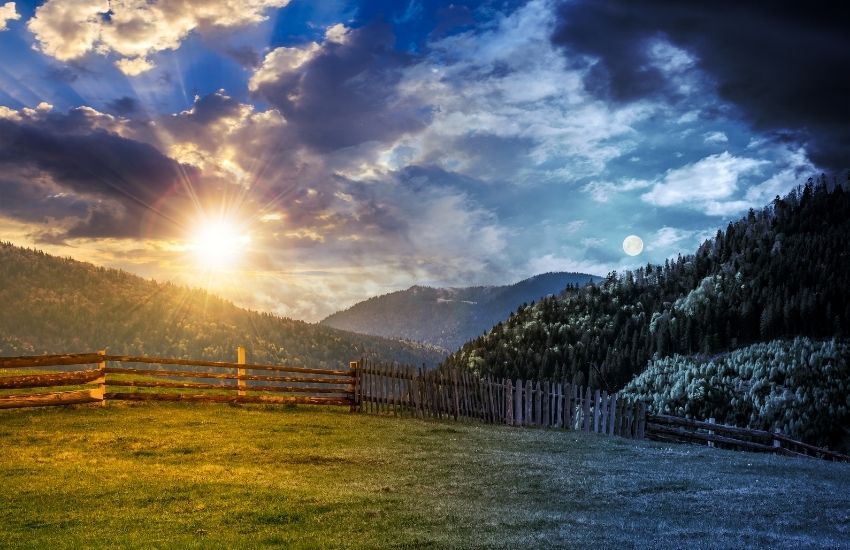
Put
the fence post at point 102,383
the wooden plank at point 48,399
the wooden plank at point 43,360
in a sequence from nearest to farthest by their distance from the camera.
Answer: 1. the wooden plank at point 43,360
2. the wooden plank at point 48,399
3. the fence post at point 102,383

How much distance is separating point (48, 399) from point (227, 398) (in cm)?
676

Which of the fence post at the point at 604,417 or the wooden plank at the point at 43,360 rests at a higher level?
the wooden plank at the point at 43,360

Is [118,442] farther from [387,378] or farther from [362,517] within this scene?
[387,378]

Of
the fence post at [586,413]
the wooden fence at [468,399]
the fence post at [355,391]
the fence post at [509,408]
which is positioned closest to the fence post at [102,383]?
the fence post at [355,391]

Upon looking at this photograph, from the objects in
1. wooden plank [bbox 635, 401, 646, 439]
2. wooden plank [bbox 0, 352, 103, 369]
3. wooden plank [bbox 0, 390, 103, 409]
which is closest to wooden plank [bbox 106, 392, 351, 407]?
wooden plank [bbox 0, 390, 103, 409]

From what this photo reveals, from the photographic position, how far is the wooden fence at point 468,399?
3253 cm

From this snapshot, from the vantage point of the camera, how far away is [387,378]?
3250 cm

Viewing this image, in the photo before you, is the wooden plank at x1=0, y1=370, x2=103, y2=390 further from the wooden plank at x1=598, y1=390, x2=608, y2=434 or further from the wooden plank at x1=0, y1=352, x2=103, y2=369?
Answer: the wooden plank at x1=598, y1=390, x2=608, y2=434

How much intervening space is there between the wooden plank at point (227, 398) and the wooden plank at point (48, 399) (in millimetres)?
862

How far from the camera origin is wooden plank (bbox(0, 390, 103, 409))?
2503 cm

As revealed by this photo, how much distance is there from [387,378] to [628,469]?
15.4 metres

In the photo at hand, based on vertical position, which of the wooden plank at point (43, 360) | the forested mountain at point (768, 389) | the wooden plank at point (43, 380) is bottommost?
the forested mountain at point (768, 389)

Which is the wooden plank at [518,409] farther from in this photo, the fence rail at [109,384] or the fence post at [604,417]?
the fence rail at [109,384]

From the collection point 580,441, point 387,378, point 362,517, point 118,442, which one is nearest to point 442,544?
point 362,517
